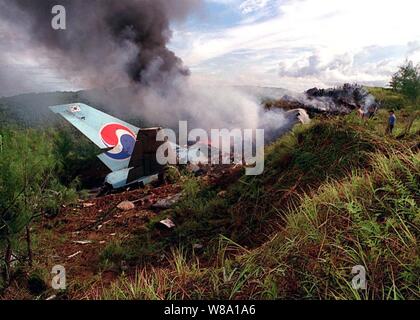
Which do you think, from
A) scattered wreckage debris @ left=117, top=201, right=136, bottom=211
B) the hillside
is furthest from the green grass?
scattered wreckage debris @ left=117, top=201, right=136, bottom=211

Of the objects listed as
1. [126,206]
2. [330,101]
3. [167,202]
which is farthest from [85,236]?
[330,101]

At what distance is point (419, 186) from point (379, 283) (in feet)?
3.73

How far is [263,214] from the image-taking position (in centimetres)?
516

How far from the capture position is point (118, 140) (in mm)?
12469

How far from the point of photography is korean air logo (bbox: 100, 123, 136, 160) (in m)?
12.0

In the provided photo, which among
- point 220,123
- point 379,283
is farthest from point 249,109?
point 379,283

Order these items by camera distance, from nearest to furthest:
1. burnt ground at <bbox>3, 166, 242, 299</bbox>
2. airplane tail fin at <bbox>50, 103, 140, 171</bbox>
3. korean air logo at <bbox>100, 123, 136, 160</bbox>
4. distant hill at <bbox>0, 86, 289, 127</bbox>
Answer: burnt ground at <bbox>3, 166, 242, 299</bbox> → airplane tail fin at <bbox>50, 103, 140, 171</bbox> → korean air logo at <bbox>100, 123, 136, 160</bbox> → distant hill at <bbox>0, 86, 289, 127</bbox>

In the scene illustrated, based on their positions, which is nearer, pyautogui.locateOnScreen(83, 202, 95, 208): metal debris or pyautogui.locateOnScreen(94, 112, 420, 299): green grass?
pyautogui.locateOnScreen(94, 112, 420, 299): green grass

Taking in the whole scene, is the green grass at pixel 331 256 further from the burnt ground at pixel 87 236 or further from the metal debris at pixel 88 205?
the metal debris at pixel 88 205

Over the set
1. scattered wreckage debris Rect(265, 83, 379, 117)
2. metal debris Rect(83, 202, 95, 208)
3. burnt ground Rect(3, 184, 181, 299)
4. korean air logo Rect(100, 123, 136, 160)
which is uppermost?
scattered wreckage debris Rect(265, 83, 379, 117)

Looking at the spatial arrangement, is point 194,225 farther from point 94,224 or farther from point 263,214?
point 94,224

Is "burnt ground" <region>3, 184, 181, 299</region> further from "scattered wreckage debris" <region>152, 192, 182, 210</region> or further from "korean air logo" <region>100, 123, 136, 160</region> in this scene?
"korean air logo" <region>100, 123, 136, 160</region>

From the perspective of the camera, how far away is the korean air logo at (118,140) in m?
12.0

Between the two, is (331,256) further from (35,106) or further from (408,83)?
(35,106)
